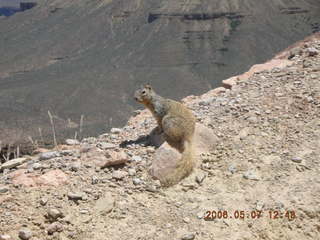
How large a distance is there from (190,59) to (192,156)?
95.9m

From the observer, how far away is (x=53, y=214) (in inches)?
250

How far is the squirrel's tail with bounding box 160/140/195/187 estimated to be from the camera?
7.36 meters

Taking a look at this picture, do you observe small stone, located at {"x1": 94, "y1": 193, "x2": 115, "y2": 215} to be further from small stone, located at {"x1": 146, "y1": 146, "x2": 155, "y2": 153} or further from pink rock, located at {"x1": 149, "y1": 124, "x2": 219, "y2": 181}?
small stone, located at {"x1": 146, "y1": 146, "x2": 155, "y2": 153}

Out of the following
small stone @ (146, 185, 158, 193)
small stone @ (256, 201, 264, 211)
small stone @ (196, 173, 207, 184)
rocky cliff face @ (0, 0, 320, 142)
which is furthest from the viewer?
rocky cliff face @ (0, 0, 320, 142)

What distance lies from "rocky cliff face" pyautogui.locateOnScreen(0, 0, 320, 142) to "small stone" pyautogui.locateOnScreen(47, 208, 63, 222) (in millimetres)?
58397

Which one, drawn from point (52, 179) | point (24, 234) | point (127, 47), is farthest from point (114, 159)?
point (127, 47)

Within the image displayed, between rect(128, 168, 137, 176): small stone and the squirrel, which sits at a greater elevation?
the squirrel

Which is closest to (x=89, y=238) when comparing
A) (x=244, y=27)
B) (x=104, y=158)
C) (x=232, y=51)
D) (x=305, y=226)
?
(x=104, y=158)

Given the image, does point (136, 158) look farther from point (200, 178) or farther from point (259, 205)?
point (259, 205)

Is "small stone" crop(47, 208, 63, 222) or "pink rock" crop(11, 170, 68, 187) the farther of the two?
"pink rock" crop(11, 170, 68, 187)

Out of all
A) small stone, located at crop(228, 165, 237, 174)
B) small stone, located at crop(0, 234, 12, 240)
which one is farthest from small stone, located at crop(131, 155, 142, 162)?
small stone, located at crop(0, 234, 12, 240)

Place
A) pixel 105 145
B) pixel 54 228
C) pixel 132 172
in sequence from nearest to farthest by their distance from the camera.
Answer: pixel 54 228 < pixel 132 172 < pixel 105 145

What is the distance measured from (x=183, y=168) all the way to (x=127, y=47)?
10977cm

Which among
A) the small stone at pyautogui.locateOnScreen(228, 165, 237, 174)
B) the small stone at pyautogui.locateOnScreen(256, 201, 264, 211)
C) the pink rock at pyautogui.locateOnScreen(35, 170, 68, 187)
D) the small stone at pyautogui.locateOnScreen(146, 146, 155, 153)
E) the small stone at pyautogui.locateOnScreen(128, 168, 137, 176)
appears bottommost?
the small stone at pyautogui.locateOnScreen(256, 201, 264, 211)
